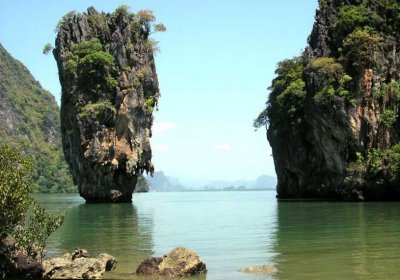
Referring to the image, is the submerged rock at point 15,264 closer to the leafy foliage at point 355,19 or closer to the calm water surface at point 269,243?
the calm water surface at point 269,243

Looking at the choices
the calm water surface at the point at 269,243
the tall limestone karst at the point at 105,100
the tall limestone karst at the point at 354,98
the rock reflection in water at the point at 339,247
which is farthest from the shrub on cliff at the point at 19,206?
the tall limestone karst at the point at 105,100

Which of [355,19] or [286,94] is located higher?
[355,19]

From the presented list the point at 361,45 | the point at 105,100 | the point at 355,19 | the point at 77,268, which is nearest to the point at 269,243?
the point at 77,268

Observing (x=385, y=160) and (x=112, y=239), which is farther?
(x=385, y=160)

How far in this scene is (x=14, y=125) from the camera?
151 meters

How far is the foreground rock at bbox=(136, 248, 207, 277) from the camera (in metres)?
13.8

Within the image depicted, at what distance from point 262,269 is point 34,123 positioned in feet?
506

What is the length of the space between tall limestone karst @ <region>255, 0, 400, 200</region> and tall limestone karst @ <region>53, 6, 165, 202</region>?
1679cm

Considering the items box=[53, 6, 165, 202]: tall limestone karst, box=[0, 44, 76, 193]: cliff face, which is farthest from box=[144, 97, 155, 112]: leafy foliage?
box=[0, 44, 76, 193]: cliff face

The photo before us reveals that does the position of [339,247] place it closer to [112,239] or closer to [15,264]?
[112,239]

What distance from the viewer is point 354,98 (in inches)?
1766

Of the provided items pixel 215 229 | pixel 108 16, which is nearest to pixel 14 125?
pixel 108 16

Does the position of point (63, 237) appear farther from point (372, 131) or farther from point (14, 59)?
point (14, 59)

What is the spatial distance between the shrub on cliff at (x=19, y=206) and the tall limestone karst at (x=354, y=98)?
108ft
